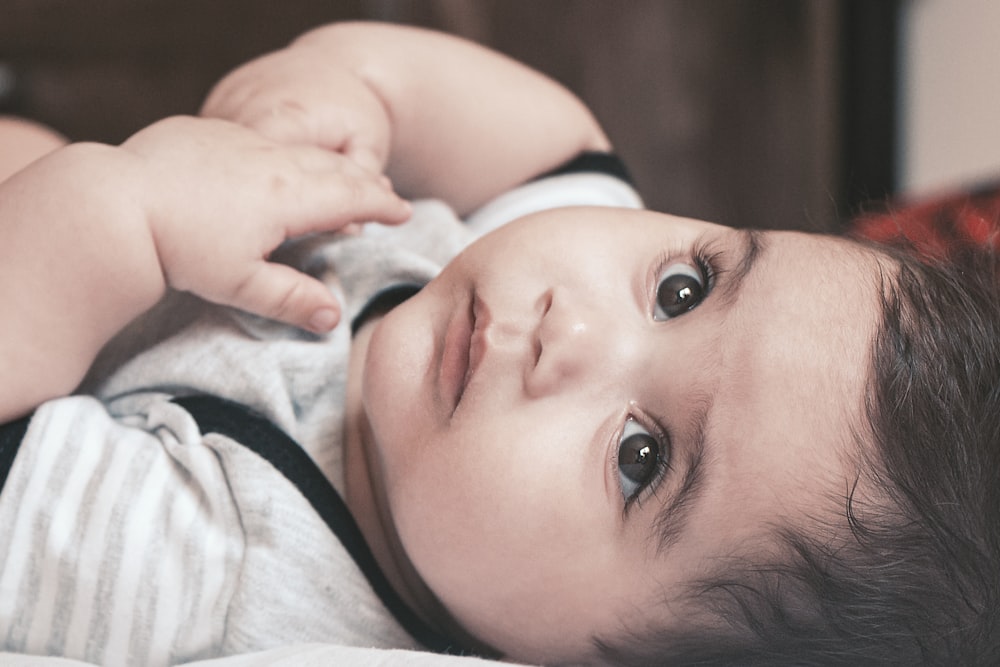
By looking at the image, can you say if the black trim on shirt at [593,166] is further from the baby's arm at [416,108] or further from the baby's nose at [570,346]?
the baby's nose at [570,346]

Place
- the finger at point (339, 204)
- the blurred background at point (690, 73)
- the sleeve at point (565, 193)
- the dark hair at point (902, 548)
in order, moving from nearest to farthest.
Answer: the dark hair at point (902, 548) → the finger at point (339, 204) → the sleeve at point (565, 193) → the blurred background at point (690, 73)

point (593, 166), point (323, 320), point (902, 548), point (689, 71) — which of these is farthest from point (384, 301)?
point (689, 71)

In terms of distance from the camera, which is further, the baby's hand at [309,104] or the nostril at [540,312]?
the baby's hand at [309,104]

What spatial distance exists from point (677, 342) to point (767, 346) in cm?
6

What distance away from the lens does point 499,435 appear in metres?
0.68

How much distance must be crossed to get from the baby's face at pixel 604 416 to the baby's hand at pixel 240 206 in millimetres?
97

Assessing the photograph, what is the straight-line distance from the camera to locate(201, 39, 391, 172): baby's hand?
32.5 inches

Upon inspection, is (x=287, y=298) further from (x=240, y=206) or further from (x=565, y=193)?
(x=565, y=193)

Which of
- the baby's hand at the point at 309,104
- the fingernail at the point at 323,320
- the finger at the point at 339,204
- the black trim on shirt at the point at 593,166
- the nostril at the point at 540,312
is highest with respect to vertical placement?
the baby's hand at the point at 309,104

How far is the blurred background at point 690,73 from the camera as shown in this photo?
3.74ft

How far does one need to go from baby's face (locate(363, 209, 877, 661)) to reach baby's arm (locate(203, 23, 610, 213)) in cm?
22

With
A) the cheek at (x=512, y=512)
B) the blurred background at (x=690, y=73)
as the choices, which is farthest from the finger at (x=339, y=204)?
the blurred background at (x=690, y=73)

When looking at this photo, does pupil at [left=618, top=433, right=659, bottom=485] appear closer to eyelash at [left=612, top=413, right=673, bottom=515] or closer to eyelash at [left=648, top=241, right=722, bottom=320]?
eyelash at [left=612, top=413, right=673, bottom=515]

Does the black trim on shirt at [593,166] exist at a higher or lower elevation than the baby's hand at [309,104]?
lower
